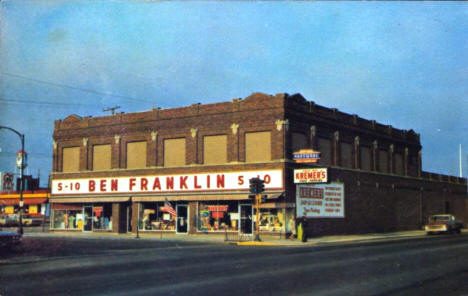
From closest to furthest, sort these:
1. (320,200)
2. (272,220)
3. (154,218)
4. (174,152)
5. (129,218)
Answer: (272,220) < (320,200) < (174,152) < (154,218) < (129,218)

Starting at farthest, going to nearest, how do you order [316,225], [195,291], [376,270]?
[316,225]
[376,270]
[195,291]

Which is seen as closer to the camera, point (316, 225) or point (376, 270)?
point (376, 270)

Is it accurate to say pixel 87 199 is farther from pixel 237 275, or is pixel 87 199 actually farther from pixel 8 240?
pixel 237 275

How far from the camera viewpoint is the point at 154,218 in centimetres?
4672

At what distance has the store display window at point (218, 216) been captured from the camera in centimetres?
4244

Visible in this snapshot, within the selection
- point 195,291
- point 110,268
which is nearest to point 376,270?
point 195,291

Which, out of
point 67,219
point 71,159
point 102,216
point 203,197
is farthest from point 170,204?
point 71,159

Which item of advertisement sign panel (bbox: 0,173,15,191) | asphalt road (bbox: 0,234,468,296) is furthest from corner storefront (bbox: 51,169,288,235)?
asphalt road (bbox: 0,234,468,296)

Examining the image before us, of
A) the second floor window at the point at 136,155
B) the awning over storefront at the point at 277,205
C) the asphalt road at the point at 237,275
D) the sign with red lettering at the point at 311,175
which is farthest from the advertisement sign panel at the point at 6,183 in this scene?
the sign with red lettering at the point at 311,175

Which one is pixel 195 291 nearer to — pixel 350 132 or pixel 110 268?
pixel 110 268

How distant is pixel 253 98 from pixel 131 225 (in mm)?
16194

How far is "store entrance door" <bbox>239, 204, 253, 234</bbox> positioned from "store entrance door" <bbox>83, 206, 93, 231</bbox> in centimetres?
1644

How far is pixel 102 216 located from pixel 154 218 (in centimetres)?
612

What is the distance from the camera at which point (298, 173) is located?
3991 cm
